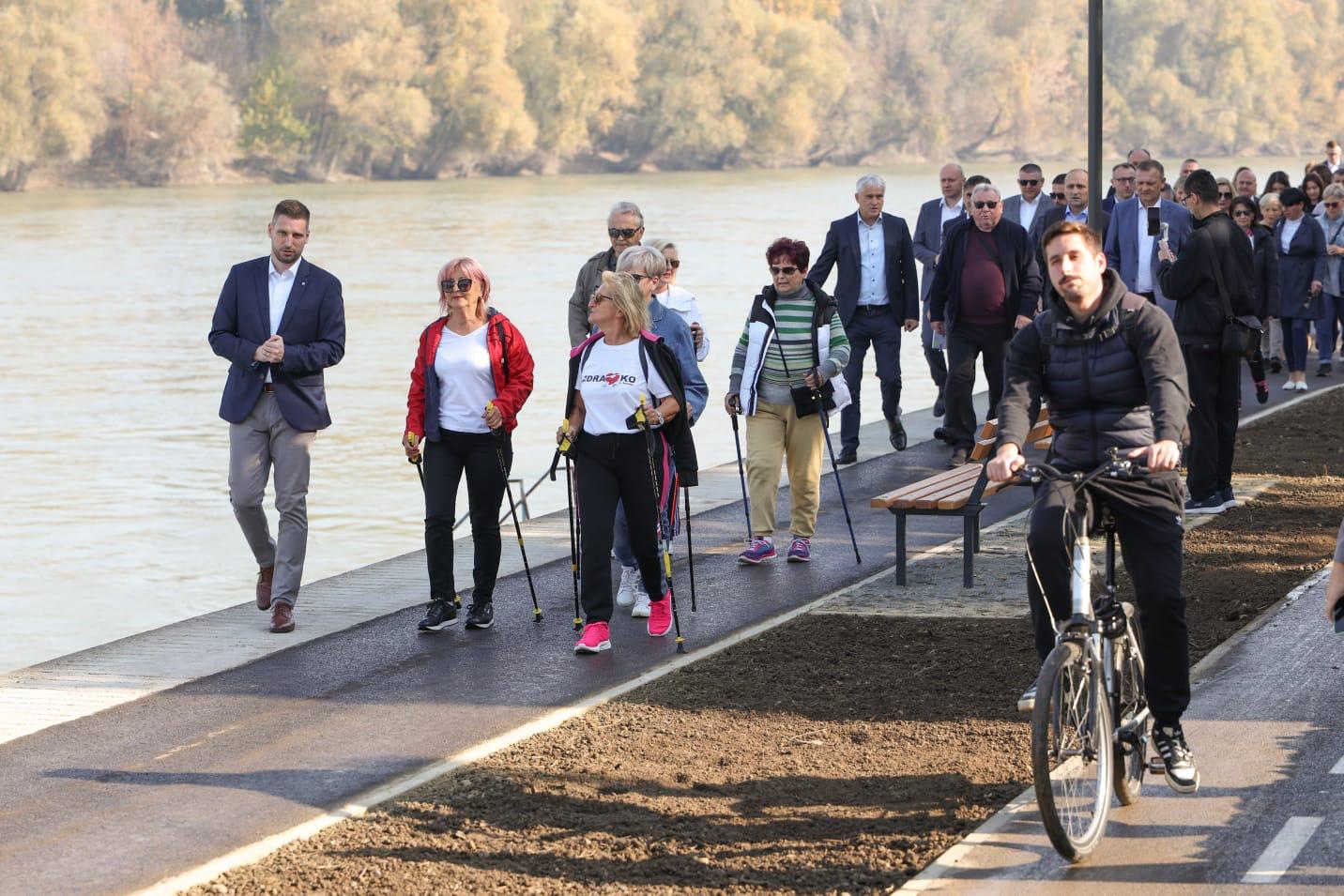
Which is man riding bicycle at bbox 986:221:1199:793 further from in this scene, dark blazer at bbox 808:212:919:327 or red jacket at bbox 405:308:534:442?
dark blazer at bbox 808:212:919:327

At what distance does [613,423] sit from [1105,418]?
320 cm

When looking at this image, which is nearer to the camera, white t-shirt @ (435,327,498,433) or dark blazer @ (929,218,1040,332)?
white t-shirt @ (435,327,498,433)

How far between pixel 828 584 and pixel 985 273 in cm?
402

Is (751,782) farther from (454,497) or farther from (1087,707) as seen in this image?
(454,497)

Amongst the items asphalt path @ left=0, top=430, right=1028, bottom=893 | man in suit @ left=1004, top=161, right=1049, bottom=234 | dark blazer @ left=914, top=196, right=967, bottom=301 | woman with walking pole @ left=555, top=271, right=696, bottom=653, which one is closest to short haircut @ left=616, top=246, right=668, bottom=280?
woman with walking pole @ left=555, top=271, right=696, bottom=653

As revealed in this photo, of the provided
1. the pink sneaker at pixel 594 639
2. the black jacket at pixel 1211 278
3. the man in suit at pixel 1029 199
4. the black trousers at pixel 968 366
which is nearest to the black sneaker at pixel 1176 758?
the pink sneaker at pixel 594 639

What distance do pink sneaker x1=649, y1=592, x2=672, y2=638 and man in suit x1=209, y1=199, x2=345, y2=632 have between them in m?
1.64

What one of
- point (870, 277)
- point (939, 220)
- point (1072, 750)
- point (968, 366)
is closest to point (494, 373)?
point (1072, 750)

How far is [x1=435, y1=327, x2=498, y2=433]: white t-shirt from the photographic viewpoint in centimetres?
924

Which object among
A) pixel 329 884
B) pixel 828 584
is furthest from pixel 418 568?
pixel 329 884

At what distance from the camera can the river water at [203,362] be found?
16031 mm

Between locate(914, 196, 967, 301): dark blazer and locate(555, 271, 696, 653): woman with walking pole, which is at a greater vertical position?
locate(914, 196, 967, 301): dark blazer

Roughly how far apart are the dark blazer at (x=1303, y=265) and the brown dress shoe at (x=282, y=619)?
1176 centimetres

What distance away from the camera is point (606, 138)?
9981 centimetres
